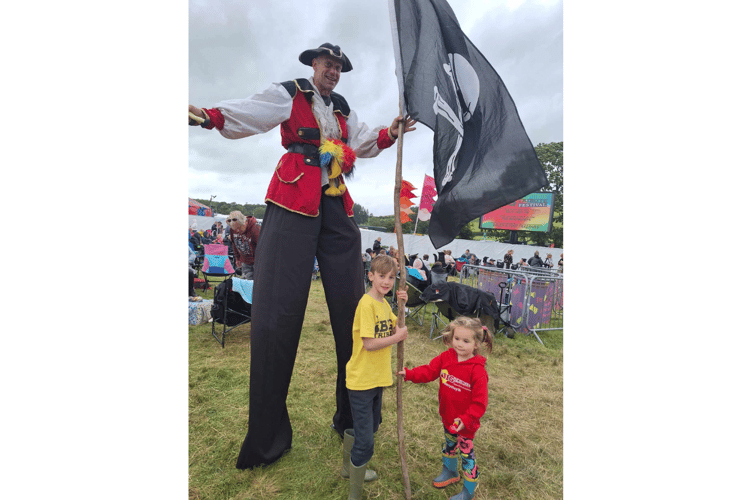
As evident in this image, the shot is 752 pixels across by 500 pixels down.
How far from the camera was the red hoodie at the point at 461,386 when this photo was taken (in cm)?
186

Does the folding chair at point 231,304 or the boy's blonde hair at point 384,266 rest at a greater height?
the boy's blonde hair at point 384,266

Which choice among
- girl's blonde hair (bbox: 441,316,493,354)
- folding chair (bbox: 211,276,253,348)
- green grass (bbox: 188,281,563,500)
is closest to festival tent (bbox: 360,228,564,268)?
folding chair (bbox: 211,276,253,348)

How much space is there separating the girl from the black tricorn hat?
185 cm

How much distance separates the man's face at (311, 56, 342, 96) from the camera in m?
2.22

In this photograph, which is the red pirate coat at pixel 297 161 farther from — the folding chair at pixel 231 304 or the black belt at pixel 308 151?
the folding chair at pixel 231 304

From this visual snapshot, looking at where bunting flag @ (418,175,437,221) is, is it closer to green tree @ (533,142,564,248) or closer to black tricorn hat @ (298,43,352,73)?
black tricorn hat @ (298,43,352,73)

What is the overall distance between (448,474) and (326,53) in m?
2.84

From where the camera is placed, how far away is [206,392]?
10.7ft

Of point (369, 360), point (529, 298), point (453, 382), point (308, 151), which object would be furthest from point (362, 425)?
point (529, 298)

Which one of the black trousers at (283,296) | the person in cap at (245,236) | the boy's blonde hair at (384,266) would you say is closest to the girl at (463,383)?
the boy's blonde hair at (384,266)

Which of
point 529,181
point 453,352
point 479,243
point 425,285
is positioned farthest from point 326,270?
point 479,243

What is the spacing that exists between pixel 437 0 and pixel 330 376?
3.52 metres

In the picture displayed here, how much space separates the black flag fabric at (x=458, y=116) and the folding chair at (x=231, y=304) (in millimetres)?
3429

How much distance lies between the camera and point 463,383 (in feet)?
6.46
